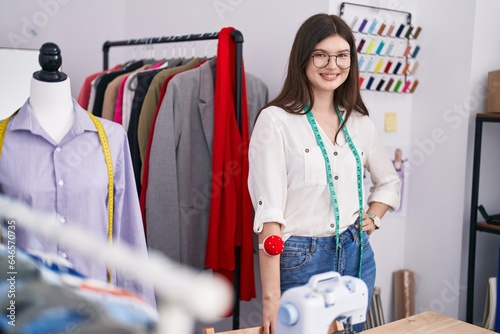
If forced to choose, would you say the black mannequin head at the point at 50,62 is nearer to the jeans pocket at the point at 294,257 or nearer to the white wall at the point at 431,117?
the jeans pocket at the point at 294,257

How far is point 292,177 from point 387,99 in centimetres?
124

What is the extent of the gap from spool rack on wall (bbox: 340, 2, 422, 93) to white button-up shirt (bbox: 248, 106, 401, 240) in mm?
901

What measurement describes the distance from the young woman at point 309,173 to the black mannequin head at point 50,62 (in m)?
0.73

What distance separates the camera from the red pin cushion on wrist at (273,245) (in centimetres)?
176

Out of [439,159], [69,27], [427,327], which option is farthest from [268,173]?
[69,27]

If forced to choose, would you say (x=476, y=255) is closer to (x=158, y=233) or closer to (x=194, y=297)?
(x=158, y=233)

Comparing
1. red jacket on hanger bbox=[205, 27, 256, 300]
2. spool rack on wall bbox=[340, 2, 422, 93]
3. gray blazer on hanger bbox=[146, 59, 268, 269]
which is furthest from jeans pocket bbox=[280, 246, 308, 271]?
spool rack on wall bbox=[340, 2, 422, 93]

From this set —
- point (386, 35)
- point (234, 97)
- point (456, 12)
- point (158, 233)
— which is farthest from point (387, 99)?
point (158, 233)

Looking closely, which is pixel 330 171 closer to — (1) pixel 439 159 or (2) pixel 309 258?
(2) pixel 309 258

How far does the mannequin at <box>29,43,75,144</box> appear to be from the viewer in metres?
1.40

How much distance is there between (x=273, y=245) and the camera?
1764mm

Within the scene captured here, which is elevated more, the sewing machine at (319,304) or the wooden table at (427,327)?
the sewing machine at (319,304)

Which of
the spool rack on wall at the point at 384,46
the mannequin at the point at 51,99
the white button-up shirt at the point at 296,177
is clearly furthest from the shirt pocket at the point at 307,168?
the spool rack on wall at the point at 384,46

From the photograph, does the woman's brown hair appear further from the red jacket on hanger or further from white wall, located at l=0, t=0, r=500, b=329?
white wall, located at l=0, t=0, r=500, b=329
